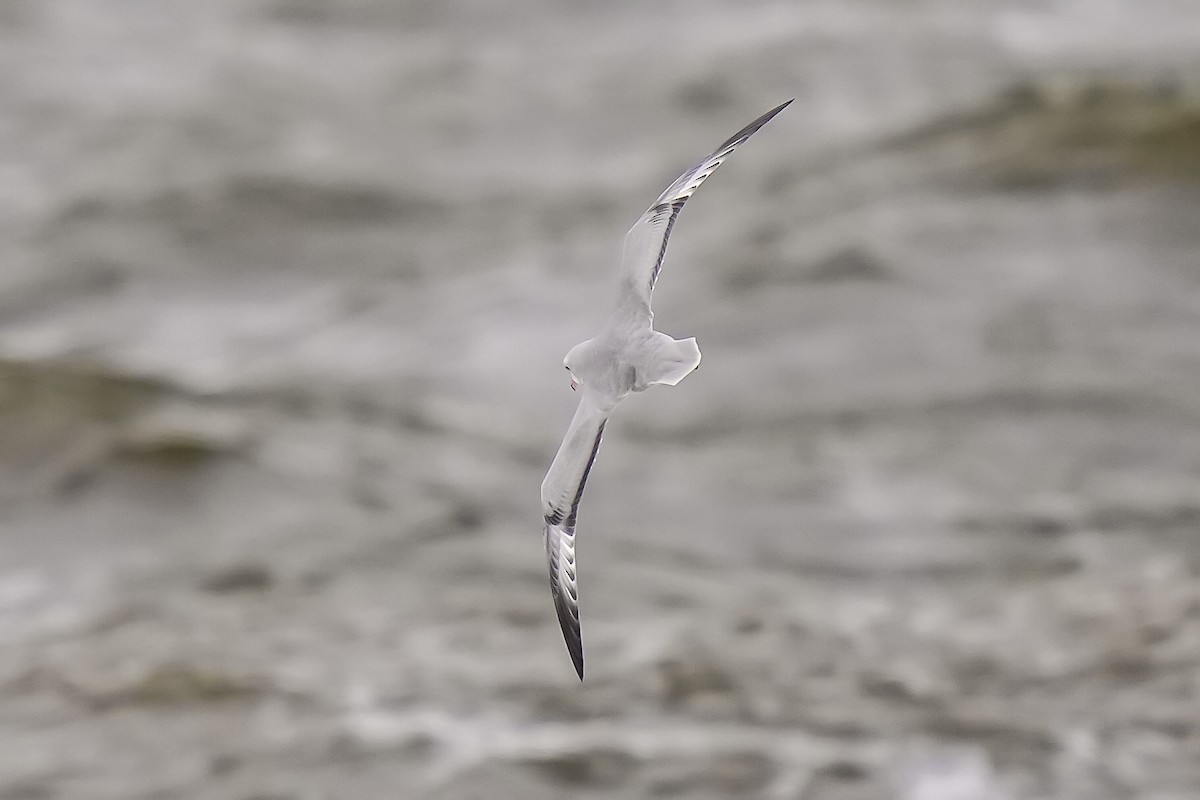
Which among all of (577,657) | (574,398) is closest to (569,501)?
(577,657)

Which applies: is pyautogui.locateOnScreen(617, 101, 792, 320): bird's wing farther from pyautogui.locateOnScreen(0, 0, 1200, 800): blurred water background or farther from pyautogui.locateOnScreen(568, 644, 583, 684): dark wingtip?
pyautogui.locateOnScreen(0, 0, 1200, 800): blurred water background

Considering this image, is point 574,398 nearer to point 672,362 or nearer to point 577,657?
point 577,657

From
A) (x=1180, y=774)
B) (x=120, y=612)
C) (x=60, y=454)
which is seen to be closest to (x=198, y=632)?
(x=120, y=612)

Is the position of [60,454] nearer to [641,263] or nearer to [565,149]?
[565,149]

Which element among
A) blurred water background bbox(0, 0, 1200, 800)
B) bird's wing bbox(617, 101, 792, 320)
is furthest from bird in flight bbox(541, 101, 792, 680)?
blurred water background bbox(0, 0, 1200, 800)

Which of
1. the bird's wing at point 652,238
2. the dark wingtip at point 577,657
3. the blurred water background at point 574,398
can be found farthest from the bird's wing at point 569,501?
the blurred water background at point 574,398

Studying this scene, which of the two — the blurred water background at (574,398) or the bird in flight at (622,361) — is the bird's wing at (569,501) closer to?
the bird in flight at (622,361)
